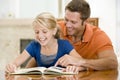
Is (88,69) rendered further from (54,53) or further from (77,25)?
(77,25)

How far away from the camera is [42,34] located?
1.83 m

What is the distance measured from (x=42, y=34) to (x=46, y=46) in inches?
3.8

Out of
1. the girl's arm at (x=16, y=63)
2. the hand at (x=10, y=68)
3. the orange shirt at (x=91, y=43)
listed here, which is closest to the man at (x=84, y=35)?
the orange shirt at (x=91, y=43)

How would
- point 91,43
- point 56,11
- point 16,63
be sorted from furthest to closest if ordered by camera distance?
point 56,11 < point 91,43 < point 16,63

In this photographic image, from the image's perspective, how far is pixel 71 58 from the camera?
5.69 feet

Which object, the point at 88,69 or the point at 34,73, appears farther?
the point at 88,69

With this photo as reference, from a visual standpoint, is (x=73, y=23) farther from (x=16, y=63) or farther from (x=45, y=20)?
(x=16, y=63)

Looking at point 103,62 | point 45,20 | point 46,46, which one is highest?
point 45,20

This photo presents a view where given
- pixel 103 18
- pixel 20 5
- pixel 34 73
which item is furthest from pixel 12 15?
pixel 34 73

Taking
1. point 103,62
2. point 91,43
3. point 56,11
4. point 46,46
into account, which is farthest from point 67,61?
point 56,11

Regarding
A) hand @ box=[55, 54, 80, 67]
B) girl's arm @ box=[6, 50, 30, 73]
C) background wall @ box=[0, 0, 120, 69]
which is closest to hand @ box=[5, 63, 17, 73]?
girl's arm @ box=[6, 50, 30, 73]

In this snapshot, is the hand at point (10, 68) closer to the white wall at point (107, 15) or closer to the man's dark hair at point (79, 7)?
the man's dark hair at point (79, 7)

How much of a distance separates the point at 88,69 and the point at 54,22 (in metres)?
0.35

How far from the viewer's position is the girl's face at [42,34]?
1813 millimetres
